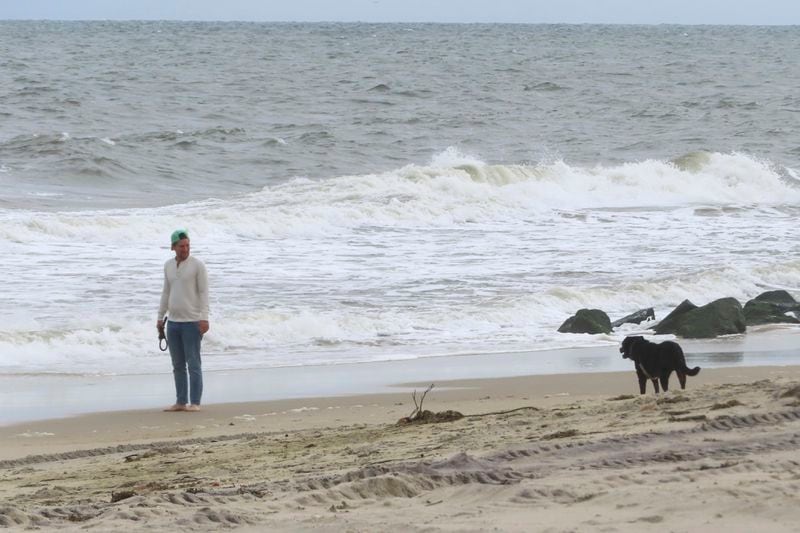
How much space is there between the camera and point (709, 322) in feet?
41.0

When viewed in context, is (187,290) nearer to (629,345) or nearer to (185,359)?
(185,359)

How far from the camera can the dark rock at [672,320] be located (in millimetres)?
12672

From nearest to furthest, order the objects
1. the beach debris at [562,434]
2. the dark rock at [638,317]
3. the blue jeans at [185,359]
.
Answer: the beach debris at [562,434] → the blue jeans at [185,359] → the dark rock at [638,317]

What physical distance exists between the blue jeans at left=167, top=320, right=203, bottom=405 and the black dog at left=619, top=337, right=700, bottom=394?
3.06 m

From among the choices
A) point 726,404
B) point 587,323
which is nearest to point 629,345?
point 726,404

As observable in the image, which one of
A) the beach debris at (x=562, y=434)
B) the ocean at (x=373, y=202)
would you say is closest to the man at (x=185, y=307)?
the ocean at (x=373, y=202)

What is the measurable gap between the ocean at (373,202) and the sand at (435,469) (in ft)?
11.3

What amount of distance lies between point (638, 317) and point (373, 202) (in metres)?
10.4

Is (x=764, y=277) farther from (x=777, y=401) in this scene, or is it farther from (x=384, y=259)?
(x=777, y=401)

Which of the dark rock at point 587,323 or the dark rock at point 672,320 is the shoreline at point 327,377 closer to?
the dark rock at point 672,320

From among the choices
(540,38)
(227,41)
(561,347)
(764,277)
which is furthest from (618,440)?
(540,38)

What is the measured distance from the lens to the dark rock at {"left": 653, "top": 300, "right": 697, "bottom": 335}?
12672mm

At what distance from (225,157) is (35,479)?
80.3 ft

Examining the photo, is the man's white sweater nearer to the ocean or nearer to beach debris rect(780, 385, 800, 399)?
the ocean
